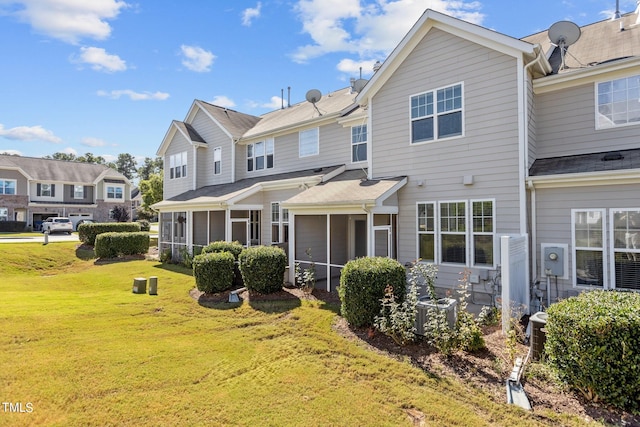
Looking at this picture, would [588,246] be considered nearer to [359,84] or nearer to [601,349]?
[601,349]

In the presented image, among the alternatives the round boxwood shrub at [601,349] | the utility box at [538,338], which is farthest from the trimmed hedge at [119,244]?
the round boxwood shrub at [601,349]

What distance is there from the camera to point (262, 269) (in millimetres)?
10492

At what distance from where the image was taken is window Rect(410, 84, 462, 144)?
32.6 feet

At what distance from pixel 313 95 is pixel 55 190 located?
41080mm

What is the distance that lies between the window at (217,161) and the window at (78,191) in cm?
3369

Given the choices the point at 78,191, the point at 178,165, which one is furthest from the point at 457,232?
the point at 78,191

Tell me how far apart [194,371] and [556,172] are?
364 inches

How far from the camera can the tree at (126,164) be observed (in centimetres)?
10275

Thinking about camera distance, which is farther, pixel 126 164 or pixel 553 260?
pixel 126 164

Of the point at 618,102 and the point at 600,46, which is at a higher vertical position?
the point at 600,46

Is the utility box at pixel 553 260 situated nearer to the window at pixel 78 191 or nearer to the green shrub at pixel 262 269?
the green shrub at pixel 262 269

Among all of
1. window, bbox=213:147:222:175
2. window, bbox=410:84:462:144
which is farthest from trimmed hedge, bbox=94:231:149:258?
window, bbox=410:84:462:144

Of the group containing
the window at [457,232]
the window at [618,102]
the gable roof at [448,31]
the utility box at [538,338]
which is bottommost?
the utility box at [538,338]

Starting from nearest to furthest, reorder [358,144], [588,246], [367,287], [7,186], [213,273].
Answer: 1. [367,287]
2. [588,246]
3. [213,273]
4. [358,144]
5. [7,186]
